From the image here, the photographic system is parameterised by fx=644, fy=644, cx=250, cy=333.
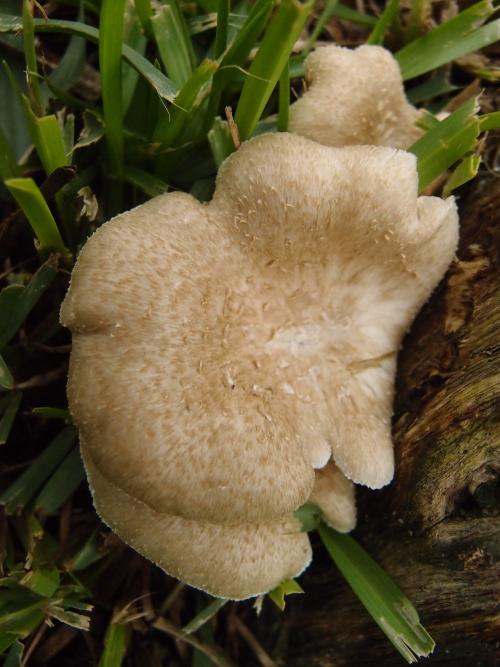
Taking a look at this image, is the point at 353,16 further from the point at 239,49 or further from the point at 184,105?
the point at 184,105

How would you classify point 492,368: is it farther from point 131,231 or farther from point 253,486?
point 131,231

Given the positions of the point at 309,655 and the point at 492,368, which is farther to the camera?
the point at 309,655

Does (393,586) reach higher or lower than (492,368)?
lower

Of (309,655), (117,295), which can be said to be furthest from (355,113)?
(309,655)

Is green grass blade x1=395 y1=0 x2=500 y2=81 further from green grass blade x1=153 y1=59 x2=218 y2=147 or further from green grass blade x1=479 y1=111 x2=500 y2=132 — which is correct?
green grass blade x1=153 y1=59 x2=218 y2=147

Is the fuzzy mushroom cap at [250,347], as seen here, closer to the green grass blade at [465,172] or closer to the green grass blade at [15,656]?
the green grass blade at [465,172]

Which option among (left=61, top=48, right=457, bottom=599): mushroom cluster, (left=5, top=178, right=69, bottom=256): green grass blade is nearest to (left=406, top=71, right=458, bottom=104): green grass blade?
(left=61, top=48, right=457, bottom=599): mushroom cluster
